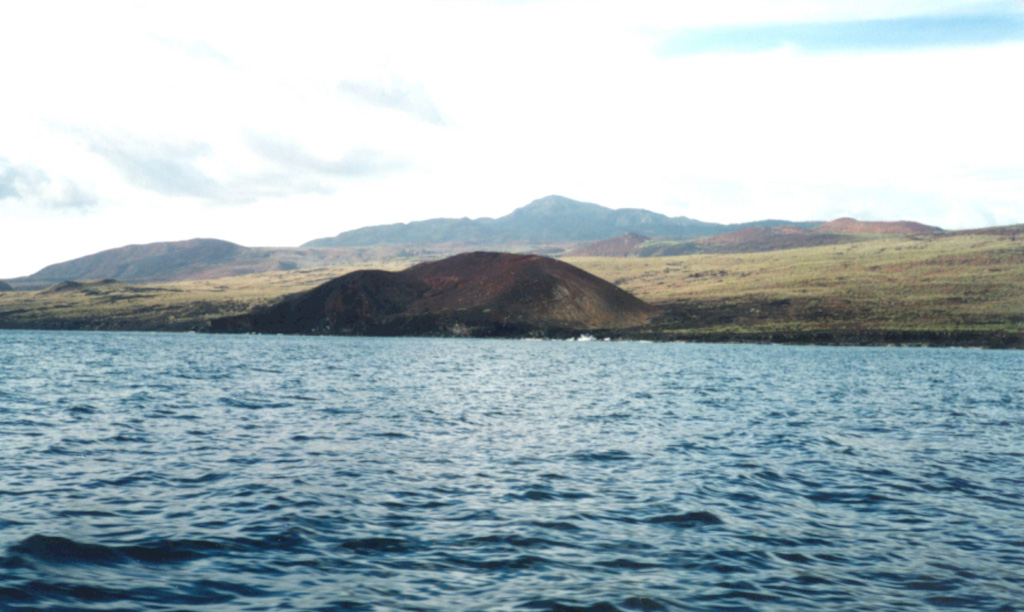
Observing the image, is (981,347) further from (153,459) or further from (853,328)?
(153,459)

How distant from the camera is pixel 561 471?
2339 cm

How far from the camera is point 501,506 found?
18.8 metres

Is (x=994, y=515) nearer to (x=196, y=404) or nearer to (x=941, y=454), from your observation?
(x=941, y=454)

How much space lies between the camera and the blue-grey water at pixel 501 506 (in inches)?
510

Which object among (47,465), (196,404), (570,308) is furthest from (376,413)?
(570,308)

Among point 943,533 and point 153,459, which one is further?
point 153,459

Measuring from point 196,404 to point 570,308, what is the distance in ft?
535

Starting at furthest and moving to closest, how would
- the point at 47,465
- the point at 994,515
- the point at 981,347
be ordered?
1. the point at 981,347
2. the point at 47,465
3. the point at 994,515

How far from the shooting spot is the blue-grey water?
12961 millimetres

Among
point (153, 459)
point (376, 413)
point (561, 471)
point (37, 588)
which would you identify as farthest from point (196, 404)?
point (37, 588)

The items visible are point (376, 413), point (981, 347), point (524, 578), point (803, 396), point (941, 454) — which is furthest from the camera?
point (981, 347)

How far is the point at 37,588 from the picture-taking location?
12.4 meters

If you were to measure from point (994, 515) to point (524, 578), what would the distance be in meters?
13.3

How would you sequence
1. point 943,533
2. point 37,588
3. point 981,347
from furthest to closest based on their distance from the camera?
point 981,347
point 943,533
point 37,588
